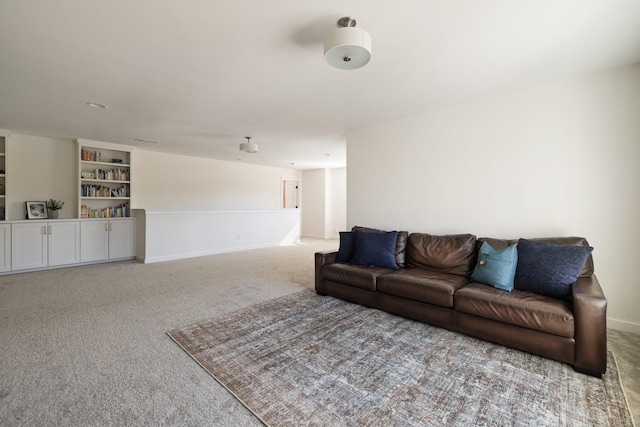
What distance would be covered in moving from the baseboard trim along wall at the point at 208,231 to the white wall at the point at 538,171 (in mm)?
4323

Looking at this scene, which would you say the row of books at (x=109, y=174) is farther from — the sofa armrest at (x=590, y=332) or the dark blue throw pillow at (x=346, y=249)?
Answer: the sofa armrest at (x=590, y=332)

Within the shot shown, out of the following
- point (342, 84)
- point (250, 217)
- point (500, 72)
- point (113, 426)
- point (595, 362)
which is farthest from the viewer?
point (250, 217)

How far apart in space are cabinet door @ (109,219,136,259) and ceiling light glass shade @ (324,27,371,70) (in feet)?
19.1

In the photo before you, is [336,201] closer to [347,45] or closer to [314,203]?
[314,203]

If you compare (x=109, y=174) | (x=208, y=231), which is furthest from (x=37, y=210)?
(x=208, y=231)

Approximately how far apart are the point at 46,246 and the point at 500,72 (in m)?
7.23

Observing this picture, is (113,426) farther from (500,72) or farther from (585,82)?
(585,82)

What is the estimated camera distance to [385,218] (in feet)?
13.9

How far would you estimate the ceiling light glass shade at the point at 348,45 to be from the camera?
6.00 ft

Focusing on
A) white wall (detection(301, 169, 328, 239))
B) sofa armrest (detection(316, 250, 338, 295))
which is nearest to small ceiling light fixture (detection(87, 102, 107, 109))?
sofa armrest (detection(316, 250, 338, 295))

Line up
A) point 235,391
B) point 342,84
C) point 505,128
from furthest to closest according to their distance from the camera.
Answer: point 505,128, point 342,84, point 235,391

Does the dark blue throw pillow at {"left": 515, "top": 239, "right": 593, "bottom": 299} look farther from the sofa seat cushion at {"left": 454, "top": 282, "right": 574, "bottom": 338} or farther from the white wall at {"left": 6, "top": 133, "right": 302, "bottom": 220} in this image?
the white wall at {"left": 6, "top": 133, "right": 302, "bottom": 220}

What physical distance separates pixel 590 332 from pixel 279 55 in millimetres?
3153

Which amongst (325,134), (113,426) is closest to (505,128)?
(325,134)
